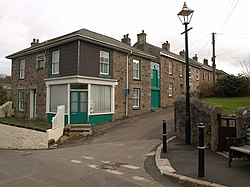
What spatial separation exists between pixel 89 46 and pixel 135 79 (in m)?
5.70

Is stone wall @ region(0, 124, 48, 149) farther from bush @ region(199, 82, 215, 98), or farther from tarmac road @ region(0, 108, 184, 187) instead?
bush @ region(199, 82, 215, 98)

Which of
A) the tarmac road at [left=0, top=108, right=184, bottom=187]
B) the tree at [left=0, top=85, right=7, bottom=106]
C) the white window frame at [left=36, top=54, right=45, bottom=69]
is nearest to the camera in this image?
the tarmac road at [left=0, top=108, right=184, bottom=187]

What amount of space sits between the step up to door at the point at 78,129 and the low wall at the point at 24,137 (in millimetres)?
459

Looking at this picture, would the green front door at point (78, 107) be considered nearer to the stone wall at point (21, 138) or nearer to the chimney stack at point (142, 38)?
the stone wall at point (21, 138)

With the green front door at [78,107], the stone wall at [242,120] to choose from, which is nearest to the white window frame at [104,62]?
the green front door at [78,107]

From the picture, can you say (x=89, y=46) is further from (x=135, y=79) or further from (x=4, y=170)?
(x=4, y=170)

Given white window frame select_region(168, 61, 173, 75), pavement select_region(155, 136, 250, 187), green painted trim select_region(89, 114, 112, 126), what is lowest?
pavement select_region(155, 136, 250, 187)

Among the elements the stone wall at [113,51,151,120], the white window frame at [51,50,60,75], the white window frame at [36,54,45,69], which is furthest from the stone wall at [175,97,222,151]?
the white window frame at [36,54,45,69]

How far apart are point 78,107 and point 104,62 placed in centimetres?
397

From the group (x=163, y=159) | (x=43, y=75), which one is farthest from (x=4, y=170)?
(x=43, y=75)

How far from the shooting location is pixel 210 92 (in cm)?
2664

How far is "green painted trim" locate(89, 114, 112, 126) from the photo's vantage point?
699 inches

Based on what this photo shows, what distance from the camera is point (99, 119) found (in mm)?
18312

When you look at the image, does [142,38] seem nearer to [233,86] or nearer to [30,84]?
[233,86]
